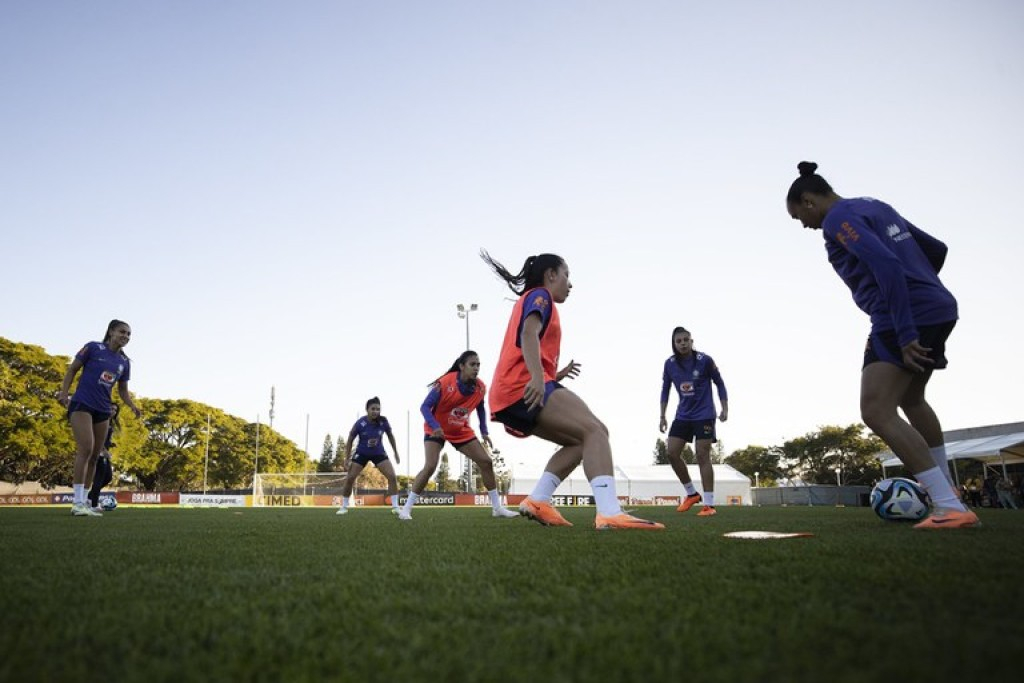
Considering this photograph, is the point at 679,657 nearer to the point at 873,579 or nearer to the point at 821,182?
the point at 873,579

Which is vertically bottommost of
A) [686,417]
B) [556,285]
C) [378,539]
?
[378,539]

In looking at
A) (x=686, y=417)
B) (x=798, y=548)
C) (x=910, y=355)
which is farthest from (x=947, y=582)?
(x=686, y=417)

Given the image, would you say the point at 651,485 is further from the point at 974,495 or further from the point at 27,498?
the point at 27,498

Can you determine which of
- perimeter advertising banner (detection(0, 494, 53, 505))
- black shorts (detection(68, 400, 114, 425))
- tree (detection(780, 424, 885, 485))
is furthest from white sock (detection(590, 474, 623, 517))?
tree (detection(780, 424, 885, 485))

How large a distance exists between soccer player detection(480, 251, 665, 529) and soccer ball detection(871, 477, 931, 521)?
2.60 metres

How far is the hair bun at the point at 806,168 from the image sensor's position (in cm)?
485

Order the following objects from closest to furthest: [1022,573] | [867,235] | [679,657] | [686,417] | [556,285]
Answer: [679,657] → [1022,573] → [867,235] → [556,285] → [686,417]

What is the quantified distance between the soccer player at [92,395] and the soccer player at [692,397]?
7915mm

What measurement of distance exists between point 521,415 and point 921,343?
294 cm

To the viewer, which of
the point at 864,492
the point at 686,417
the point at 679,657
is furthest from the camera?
the point at 864,492

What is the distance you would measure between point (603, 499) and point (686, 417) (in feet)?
18.5

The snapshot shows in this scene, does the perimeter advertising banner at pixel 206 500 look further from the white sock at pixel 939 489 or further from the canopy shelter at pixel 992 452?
the white sock at pixel 939 489

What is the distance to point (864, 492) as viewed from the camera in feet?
Answer: 107

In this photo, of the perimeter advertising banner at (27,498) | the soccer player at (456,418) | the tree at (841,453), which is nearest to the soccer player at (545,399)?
the soccer player at (456,418)
